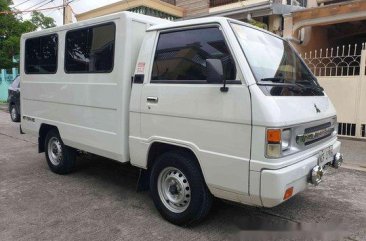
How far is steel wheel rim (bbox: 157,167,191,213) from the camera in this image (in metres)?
3.84

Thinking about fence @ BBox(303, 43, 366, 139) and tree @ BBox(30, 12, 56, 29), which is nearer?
fence @ BBox(303, 43, 366, 139)

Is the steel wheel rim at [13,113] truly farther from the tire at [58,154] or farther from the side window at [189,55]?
the side window at [189,55]

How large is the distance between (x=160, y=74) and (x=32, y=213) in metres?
2.31

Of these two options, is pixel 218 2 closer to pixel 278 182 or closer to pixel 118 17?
pixel 118 17

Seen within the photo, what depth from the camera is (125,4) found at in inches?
605

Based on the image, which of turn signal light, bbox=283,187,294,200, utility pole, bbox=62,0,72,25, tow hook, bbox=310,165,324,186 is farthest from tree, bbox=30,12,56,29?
turn signal light, bbox=283,187,294,200

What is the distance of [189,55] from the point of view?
378 cm

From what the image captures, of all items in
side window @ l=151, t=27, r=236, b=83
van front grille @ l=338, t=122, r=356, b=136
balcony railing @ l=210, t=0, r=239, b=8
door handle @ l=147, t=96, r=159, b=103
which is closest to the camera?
side window @ l=151, t=27, r=236, b=83

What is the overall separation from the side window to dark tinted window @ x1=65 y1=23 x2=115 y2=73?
78 cm

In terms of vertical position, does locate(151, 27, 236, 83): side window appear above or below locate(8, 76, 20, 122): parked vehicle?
above

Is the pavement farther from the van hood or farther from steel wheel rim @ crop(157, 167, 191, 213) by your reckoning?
the van hood

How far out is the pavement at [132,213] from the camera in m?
3.74

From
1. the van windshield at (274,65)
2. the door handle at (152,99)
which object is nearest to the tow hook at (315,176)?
the van windshield at (274,65)

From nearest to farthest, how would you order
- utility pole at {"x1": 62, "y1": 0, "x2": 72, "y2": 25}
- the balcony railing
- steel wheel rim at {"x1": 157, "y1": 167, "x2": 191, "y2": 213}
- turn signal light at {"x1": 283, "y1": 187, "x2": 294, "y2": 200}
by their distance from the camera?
turn signal light at {"x1": 283, "y1": 187, "x2": 294, "y2": 200}
steel wheel rim at {"x1": 157, "y1": 167, "x2": 191, "y2": 213}
the balcony railing
utility pole at {"x1": 62, "y1": 0, "x2": 72, "y2": 25}
